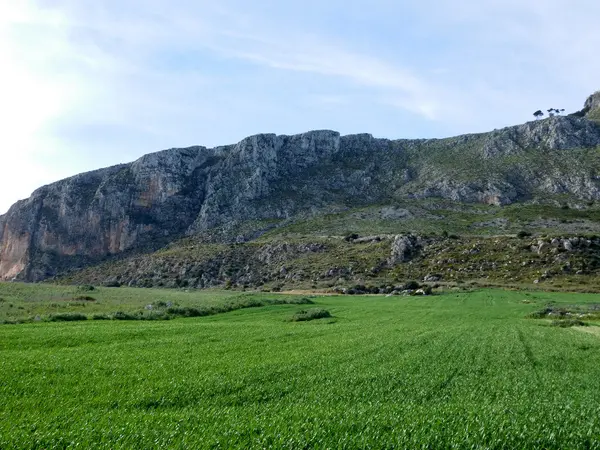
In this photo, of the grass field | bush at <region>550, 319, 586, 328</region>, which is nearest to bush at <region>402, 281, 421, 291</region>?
bush at <region>550, 319, 586, 328</region>

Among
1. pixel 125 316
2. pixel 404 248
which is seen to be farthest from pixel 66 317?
pixel 404 248

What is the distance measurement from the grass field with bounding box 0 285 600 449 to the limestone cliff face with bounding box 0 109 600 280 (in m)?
111

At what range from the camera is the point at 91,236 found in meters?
160

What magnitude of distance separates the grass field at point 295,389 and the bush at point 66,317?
412 inches

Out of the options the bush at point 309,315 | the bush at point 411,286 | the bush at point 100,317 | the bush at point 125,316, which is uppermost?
the bush at point 100,317

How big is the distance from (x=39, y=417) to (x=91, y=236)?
16199 cm

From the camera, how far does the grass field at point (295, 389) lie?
35.3 feet

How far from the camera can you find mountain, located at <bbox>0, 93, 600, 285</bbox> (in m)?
133

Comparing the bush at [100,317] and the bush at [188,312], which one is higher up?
the bush at [100,317]

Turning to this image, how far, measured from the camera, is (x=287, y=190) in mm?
154000

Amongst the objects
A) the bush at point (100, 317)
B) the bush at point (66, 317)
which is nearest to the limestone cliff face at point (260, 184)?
the bush at point (100, 317)

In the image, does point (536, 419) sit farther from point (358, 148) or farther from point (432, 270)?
point (358, 148)

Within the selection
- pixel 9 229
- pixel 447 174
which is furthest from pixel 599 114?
pixel 9 229

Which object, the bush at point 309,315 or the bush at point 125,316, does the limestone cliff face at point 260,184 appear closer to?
the bush at point 309,315
